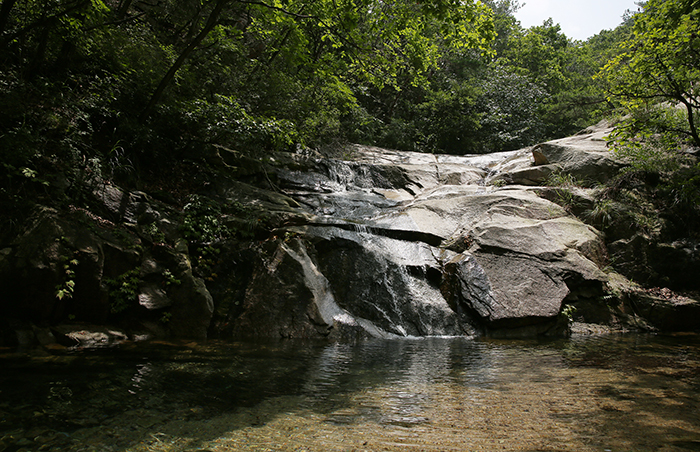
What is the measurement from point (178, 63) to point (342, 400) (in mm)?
6818

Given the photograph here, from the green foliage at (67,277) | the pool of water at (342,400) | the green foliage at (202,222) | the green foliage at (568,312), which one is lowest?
the pool of water at (342,400)

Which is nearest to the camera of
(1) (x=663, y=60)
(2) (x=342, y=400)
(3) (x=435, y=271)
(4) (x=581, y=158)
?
(2) (x=342, y=400)

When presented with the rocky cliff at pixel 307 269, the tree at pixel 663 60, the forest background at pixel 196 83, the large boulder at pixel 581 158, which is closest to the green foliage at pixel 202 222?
the rocky cliff at pixel 307 269

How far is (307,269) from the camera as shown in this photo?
653 cm

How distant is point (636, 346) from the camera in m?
5.61

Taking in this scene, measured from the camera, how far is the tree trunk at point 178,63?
22.0 ft

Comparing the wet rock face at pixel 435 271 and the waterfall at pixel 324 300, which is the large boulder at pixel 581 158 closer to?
the wet rock face at pixel 435 271

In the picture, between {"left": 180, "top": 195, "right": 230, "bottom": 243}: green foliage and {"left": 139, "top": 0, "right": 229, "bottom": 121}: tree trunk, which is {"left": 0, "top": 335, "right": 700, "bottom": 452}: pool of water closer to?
{"left": 180, "top": 195, "right": 230, "bottom": 243}: green foliage

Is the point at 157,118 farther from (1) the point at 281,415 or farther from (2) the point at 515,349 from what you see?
(2) the point at 515,349

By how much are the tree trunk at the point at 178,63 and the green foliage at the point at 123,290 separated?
3.76 metres

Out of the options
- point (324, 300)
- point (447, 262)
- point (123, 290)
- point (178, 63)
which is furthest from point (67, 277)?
point (447, 262)

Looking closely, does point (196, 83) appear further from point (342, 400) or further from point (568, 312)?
point (568, 312)

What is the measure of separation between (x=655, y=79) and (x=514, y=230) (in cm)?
501

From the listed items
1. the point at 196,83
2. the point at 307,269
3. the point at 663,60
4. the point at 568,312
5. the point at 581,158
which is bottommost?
the point at 568,312
